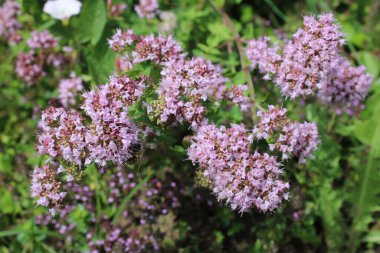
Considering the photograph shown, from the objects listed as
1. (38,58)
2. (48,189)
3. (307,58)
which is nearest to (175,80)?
(307,58)

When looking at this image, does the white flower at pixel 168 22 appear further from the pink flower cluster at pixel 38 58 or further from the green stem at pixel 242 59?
the pink flower cluster at pixel 38 58

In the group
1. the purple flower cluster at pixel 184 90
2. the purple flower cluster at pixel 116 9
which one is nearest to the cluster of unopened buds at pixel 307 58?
the purple flower cluster at pixel 184 90

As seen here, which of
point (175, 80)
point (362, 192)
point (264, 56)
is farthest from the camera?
→ point (362, 192)

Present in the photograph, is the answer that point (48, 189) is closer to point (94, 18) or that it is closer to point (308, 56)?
point (308, 56)

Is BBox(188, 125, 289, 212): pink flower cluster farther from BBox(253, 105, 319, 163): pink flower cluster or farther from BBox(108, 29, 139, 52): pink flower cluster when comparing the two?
BBox(108, 29, 139, 52): pink flower cluster

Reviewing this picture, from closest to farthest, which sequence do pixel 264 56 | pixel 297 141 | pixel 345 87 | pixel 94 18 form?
pixel 297 141 < pixel 264 56 < pixel 345 87 < pixel 94 18

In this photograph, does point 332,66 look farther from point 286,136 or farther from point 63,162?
point 63,162
